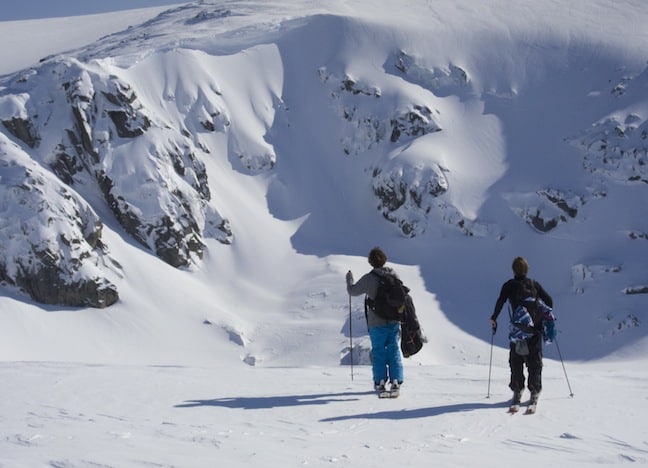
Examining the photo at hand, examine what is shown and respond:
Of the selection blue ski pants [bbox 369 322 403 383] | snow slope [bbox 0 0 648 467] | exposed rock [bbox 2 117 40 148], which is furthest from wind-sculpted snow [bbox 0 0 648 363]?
blue ski pants [bbox 369 322 403 383]

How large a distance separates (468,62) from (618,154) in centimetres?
1871

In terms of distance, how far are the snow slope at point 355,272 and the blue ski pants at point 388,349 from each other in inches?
16.5

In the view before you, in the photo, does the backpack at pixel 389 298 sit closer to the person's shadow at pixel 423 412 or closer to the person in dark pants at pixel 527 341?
the person in dark pants at pixel 527 341

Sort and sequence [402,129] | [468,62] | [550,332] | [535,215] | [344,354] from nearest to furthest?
1. [550,332]
2. [344,354]
3. [535,215]
4. [402,129]
5. [468,62]

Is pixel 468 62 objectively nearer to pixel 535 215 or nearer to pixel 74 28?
pixel 535 215

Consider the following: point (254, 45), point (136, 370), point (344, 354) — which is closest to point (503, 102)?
point (254, 45)

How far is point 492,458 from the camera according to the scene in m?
6.16

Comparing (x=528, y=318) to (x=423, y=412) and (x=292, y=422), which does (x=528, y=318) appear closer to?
(x=423, y=412)

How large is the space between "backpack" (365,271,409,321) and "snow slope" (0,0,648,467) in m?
1.22

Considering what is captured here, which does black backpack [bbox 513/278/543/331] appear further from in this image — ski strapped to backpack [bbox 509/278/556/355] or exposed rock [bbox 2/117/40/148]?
exposed rock [bbox 2/117/40/148]

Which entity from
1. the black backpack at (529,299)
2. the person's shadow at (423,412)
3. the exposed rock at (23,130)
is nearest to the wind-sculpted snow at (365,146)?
the exposed rock at (23,130)

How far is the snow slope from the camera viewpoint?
7.12 m

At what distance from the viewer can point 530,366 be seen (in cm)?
885

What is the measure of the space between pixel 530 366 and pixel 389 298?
2093 millimetres
